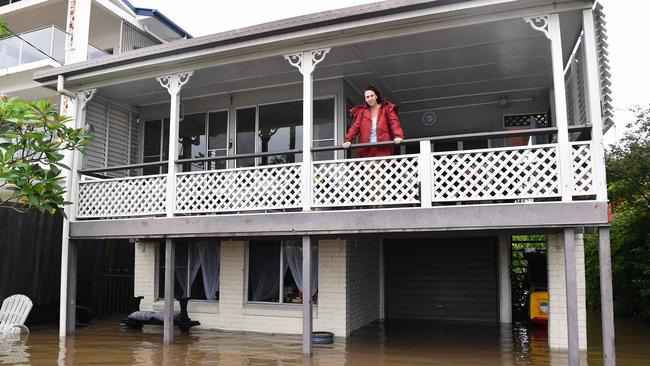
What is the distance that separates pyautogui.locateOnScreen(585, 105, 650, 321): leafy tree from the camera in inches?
451

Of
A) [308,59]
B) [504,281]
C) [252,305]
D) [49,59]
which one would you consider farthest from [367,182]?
[49,59]

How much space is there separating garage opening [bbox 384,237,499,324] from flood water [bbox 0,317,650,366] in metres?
0.90

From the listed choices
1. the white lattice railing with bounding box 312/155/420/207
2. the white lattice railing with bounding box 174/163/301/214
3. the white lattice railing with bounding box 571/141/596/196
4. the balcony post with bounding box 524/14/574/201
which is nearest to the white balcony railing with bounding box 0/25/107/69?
the white lattice railing with bounding box 174/163/301/214

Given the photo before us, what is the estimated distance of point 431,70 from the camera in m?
9.16

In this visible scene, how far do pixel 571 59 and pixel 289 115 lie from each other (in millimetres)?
5088

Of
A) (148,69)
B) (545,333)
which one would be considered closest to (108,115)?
(148,69)

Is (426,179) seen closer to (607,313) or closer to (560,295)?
(607,313)

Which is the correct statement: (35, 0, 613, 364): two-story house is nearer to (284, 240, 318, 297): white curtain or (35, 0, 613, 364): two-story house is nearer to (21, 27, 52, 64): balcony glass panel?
(284, 240, 318, 297): white curtain

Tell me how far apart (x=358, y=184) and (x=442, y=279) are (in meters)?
4.83

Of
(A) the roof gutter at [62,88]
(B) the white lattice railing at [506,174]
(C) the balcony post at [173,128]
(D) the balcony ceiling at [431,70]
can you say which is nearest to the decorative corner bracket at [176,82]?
(C) the balcony post at [173,128]

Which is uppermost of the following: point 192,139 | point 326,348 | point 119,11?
point 119,11

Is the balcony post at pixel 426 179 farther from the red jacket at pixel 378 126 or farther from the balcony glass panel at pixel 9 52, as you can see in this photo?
the balcony glass panel at pixel 9 52

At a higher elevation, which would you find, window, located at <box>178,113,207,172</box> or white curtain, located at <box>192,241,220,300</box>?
window, located at <box>178,113,207,172</box>

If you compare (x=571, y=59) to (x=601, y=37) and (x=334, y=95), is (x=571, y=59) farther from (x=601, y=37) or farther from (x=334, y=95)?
(x=334, y=95)
